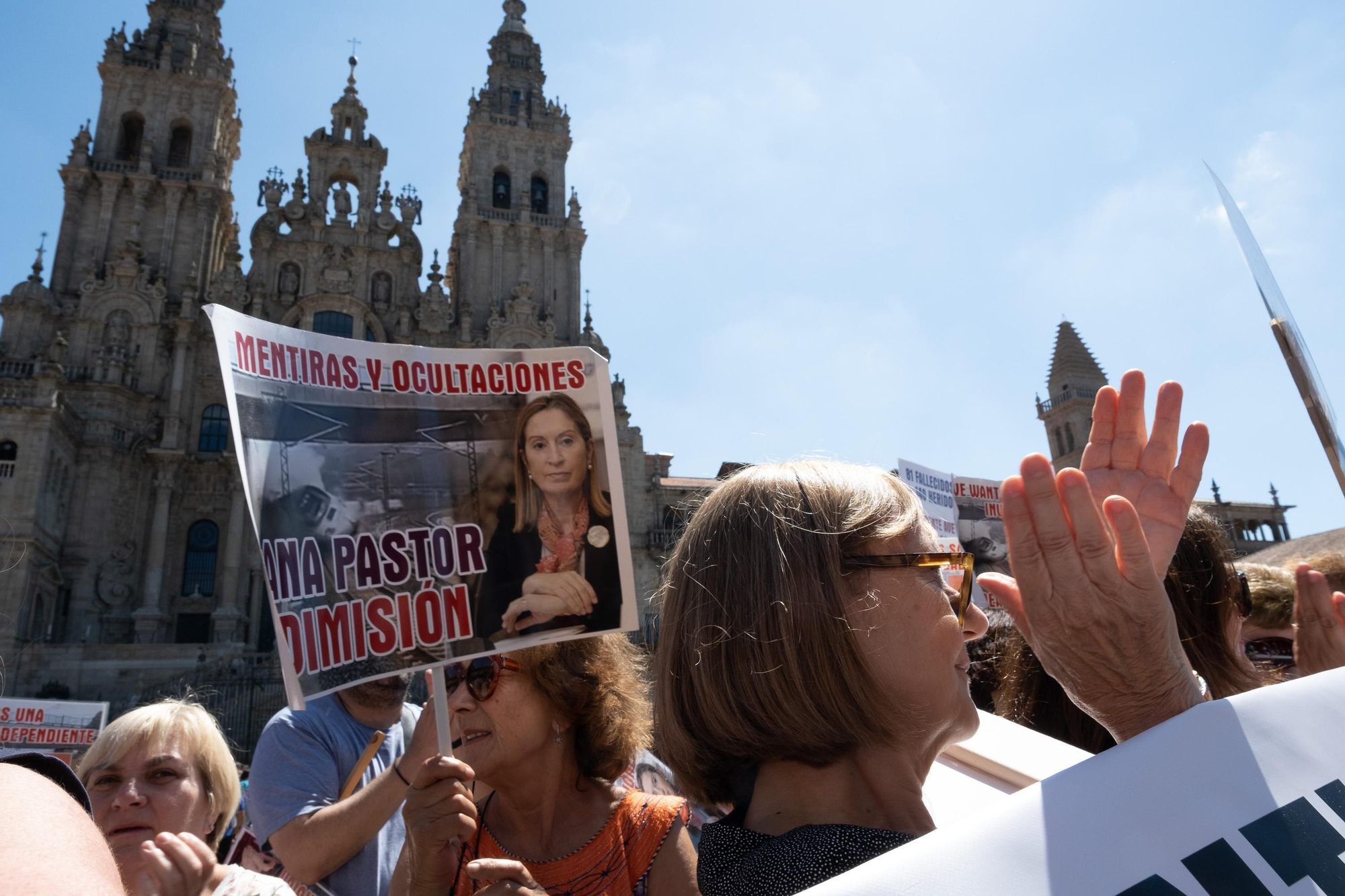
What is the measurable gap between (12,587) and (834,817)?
85.9 ft

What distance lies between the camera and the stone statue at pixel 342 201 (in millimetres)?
31217

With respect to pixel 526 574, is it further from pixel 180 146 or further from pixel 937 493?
pixel 180 146

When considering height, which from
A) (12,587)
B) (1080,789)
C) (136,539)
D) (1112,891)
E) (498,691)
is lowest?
(1112,891)

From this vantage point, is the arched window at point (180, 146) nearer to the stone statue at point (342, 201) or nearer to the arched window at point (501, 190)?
the stone statue at point (342, 201)

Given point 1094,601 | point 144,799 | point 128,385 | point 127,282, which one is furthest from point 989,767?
point 127,282

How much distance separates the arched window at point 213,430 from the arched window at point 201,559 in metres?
2.48

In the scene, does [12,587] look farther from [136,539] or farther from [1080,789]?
[1080,789]

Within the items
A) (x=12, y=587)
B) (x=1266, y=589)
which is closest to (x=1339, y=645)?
(x=1266, y=589)

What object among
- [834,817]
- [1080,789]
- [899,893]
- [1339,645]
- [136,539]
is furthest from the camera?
[136,539]

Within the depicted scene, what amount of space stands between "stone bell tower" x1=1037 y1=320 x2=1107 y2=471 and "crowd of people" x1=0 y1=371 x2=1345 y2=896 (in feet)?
160

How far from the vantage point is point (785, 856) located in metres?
1.32

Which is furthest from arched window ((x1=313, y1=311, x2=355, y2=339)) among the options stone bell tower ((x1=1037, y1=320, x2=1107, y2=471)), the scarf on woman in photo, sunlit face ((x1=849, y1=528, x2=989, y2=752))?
stone bell tower ((x1=1037, y1=320, x2=1107, y2=471))

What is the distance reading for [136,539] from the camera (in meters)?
25.2

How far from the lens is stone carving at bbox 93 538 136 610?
24094 millimetres
